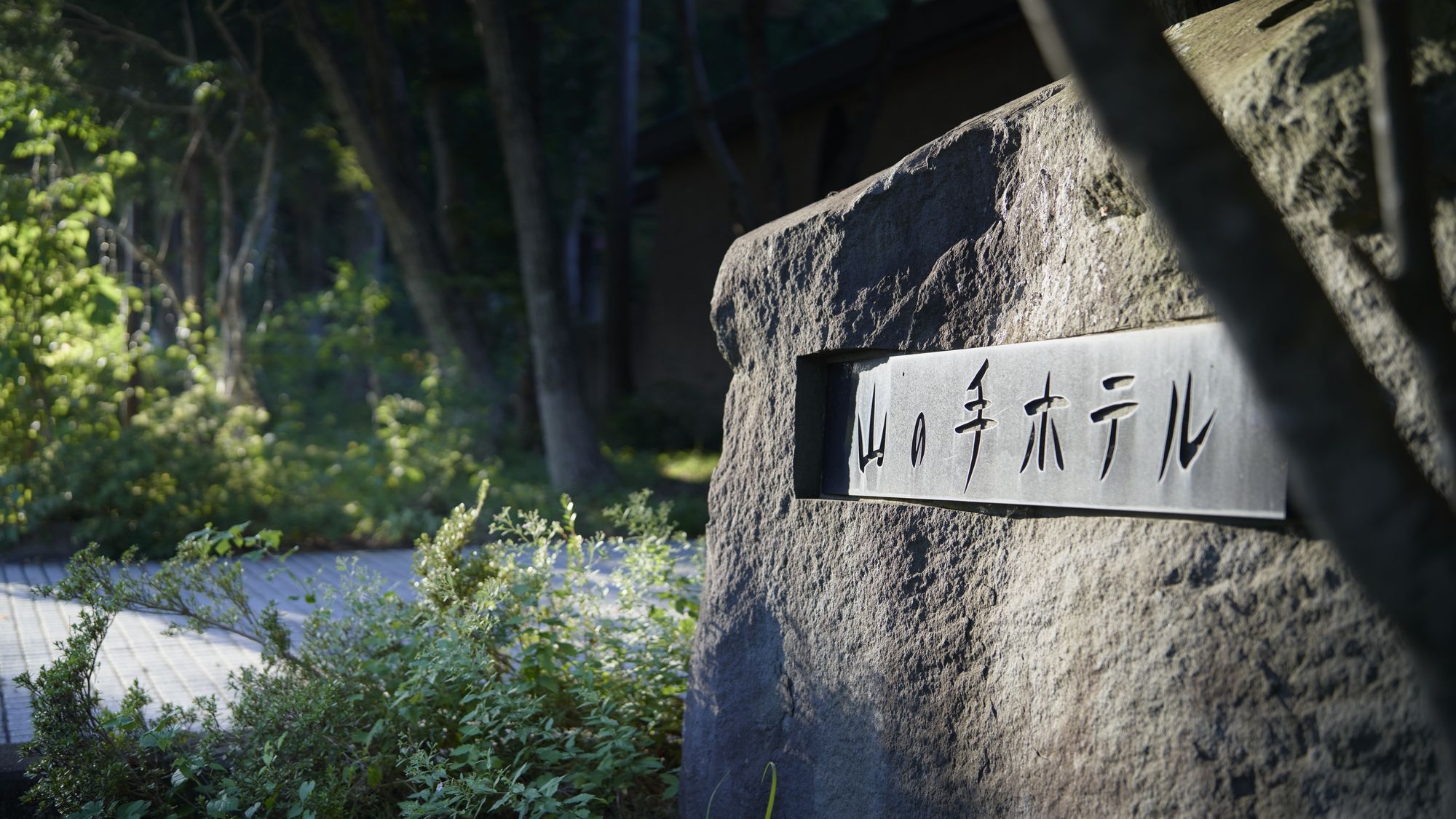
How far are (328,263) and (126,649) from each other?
632 centimetres

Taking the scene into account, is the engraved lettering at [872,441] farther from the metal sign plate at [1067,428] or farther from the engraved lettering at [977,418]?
the engraved lettering at [977,418]

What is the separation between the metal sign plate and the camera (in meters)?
1.88

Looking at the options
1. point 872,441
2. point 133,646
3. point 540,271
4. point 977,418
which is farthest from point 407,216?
point 977,418

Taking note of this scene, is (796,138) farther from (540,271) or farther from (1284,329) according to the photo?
(1284,329)

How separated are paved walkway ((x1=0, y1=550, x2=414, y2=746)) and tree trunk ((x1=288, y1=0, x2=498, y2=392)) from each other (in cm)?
352

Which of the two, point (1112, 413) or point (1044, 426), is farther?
point (1044, 426)

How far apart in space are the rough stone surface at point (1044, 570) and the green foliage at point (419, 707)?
0.46m

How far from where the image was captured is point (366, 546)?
8.62m

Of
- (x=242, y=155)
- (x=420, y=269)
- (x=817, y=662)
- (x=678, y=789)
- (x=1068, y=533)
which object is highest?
(x=242, y=155)

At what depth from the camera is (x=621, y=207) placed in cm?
1421

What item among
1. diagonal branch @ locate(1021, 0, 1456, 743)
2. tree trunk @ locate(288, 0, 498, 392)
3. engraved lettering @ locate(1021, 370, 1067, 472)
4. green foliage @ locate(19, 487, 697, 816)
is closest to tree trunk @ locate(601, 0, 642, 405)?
tree trunk @ locate(288, 0, 498, 392)

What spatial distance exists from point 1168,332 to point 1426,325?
74 centimetres

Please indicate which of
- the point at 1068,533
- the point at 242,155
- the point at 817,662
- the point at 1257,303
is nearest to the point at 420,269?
the point at 242,155

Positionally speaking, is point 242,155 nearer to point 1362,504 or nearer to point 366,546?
point 366,546
